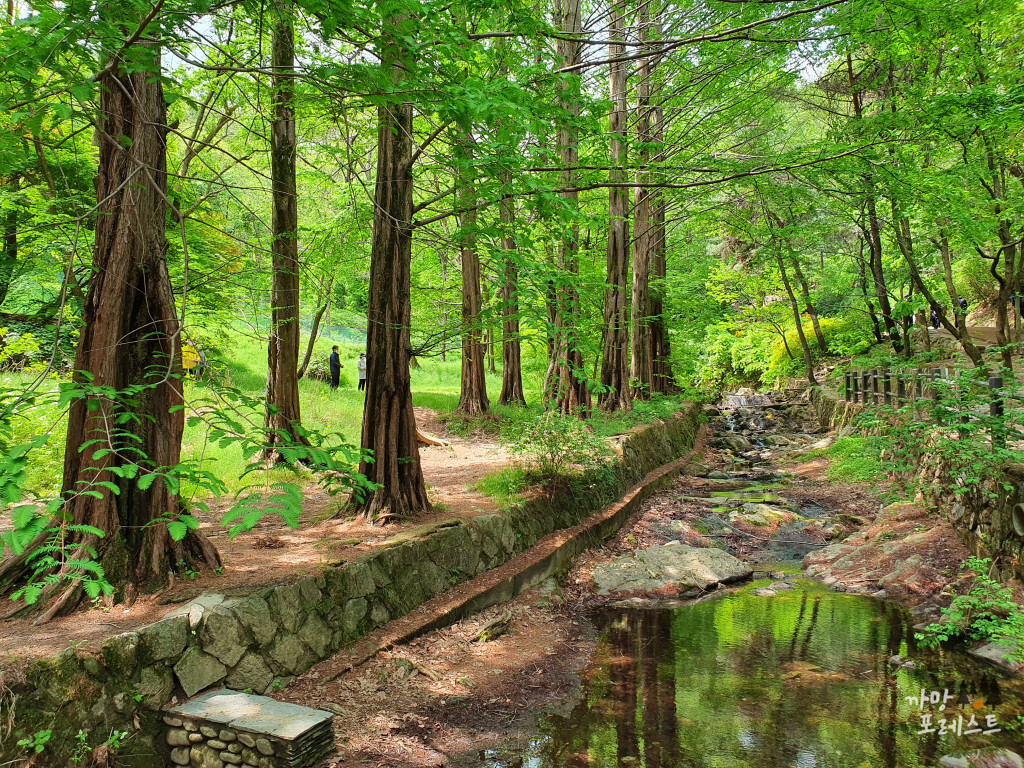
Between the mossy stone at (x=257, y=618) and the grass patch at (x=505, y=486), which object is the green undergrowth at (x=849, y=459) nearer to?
the grass patch at (x=505, y=486)

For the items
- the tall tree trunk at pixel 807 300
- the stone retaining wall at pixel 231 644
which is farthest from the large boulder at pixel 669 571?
the tall tree trunk at pixel 807 300

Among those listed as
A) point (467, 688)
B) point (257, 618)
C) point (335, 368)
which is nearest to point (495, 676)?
point (467, 688)

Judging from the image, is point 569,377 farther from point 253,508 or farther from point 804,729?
point 253,508

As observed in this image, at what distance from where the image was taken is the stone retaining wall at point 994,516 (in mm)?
6055

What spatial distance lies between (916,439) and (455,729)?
641cm

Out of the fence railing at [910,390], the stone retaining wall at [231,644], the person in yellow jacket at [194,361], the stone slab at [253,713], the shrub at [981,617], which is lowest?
the shrub at [981,617]

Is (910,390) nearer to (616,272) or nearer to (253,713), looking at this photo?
(616,272)

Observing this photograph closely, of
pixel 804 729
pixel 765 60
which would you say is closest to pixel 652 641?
pixel 804 729

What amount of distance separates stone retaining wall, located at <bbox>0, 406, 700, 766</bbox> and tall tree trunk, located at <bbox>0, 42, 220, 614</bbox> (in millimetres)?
802

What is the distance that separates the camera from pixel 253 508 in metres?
3.00

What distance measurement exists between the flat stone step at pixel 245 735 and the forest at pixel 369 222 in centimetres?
112

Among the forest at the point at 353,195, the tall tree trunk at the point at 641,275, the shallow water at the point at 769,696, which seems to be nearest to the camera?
the forest at the point at 353,195

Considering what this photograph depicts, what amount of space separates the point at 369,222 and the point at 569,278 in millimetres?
3123

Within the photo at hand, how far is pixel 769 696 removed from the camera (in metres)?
5.05
